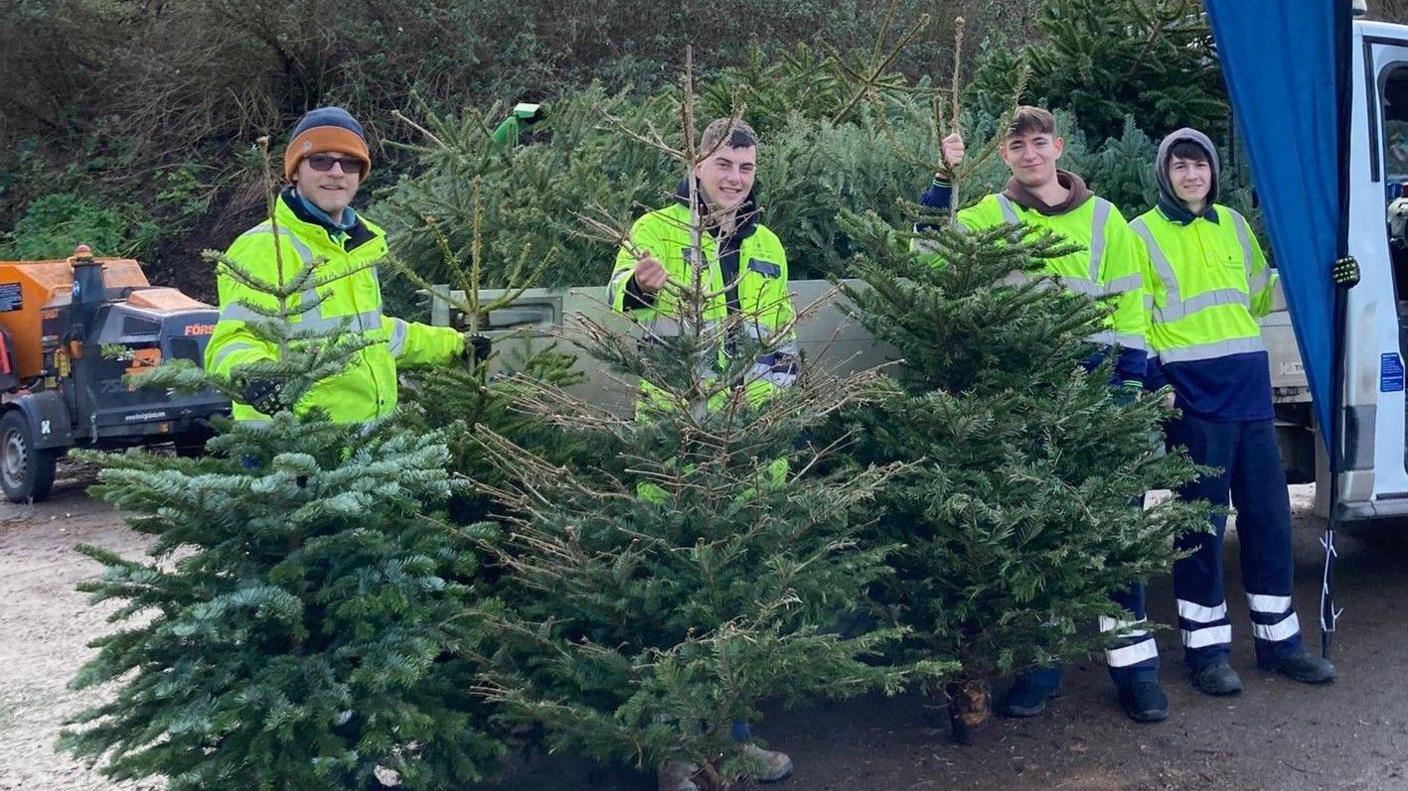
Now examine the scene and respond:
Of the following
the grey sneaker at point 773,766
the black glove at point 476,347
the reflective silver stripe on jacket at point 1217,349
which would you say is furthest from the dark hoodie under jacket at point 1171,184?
the black glove at point 476,347

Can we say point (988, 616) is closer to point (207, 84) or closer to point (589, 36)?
point (589, 36)

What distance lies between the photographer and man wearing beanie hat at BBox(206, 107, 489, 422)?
3619mm

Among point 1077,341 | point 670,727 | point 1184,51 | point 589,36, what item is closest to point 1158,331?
point 1077,341

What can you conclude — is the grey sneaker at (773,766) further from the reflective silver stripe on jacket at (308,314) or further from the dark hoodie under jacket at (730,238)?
the reflective silver stripe on jacket at (308,314)

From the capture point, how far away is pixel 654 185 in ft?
18.8

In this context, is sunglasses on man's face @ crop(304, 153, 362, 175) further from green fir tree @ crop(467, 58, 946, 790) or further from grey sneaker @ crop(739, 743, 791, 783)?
grey sneaker @ crop(739, 743, 791, 783)

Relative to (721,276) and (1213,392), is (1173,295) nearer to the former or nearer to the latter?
(1213,392)

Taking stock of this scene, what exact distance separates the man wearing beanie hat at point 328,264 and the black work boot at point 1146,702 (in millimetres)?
2527

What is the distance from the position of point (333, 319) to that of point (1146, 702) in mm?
2972

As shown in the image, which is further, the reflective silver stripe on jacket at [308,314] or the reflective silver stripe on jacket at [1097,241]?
the reflective silver stripe on jacket at [1097,241]

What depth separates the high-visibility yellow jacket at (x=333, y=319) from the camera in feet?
11.7

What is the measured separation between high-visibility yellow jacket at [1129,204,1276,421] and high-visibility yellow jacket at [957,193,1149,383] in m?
0.17

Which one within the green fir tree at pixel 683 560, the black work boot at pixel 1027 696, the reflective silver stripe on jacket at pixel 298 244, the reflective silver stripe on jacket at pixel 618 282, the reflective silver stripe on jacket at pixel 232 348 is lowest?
the black work boot at pixel 1027 696

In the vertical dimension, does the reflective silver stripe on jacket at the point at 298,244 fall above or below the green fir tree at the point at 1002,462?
above
